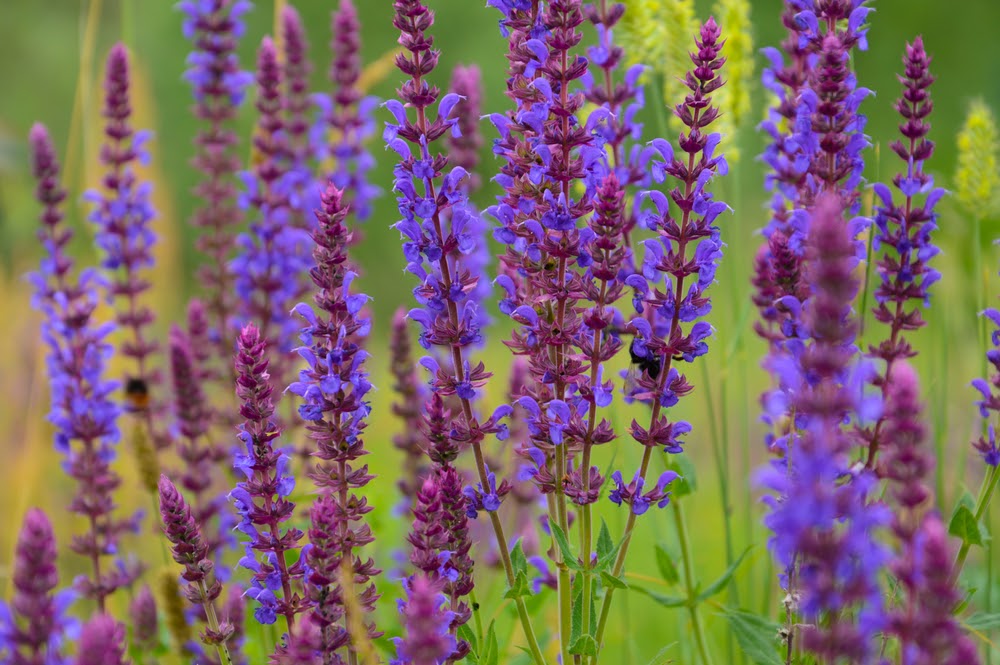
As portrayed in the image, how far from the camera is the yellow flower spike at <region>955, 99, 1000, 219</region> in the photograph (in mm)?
2645

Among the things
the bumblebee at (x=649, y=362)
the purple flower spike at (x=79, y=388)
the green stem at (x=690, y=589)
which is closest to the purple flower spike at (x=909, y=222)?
the bumblebee at (x=649, y=362)

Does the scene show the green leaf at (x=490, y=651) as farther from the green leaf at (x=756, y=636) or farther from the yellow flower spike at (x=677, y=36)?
the yellow flower spike at (x=677, y=36)

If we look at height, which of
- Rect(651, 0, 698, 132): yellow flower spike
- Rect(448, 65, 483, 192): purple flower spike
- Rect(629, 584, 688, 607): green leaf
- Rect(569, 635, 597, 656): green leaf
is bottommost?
Rect(569, 635, 597, 656): green leaf

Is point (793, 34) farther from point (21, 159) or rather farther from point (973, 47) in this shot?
point (973, 47)

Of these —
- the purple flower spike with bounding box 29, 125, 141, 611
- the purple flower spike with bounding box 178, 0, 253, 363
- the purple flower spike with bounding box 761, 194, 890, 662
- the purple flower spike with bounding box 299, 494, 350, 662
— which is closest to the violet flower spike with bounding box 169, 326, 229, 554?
the purple flower spike with bounding box 29, 125, 141, 611

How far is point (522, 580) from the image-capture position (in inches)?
83.0

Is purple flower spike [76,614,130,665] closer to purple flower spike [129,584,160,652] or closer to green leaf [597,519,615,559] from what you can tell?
green leaf [597,519,615,559]

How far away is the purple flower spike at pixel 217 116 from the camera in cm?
362

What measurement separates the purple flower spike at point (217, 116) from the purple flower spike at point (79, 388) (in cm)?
50

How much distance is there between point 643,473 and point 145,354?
1.93 meters

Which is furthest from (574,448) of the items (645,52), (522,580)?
(645,52)

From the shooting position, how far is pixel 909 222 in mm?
2293

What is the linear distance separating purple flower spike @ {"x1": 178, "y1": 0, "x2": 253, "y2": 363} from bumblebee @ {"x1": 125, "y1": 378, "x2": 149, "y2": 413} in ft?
0.95

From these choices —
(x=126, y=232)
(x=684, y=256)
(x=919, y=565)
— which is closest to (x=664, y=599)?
(x=684, y=256)
